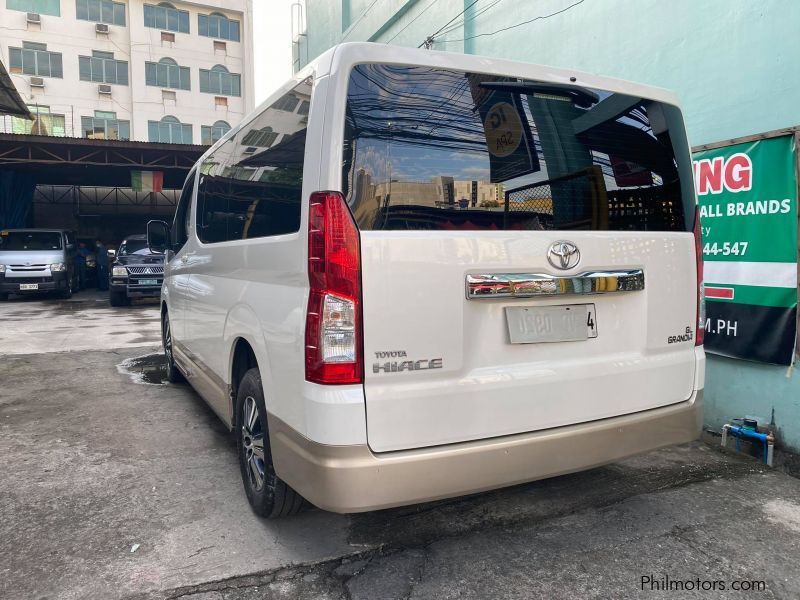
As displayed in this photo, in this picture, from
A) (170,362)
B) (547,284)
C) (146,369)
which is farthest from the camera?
(146,369)

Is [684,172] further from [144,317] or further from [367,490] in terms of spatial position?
[144,317]

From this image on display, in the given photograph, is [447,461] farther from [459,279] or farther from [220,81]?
[220,81]

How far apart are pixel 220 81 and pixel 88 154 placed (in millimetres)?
15857

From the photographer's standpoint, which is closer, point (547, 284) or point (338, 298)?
point (338, 298)

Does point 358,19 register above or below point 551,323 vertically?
above

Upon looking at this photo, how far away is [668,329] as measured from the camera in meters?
2.71

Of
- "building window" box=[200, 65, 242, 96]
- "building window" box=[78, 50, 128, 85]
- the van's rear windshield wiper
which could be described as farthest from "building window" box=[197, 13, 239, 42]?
the van's rear windshield wiper

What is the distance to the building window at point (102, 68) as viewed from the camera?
30953 mm

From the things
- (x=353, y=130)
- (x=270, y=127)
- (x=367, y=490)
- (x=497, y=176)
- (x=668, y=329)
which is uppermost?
(x=270, y=127)

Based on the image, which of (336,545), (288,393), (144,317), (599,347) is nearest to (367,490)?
(288,393)

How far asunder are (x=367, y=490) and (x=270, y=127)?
68.9 inches

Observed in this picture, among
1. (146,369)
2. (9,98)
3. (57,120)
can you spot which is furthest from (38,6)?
(146,369)

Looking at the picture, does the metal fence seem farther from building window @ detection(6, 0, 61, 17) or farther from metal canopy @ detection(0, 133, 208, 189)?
metal canopy @ detection(0, 133, 208, 189)

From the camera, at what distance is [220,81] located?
3422cm
